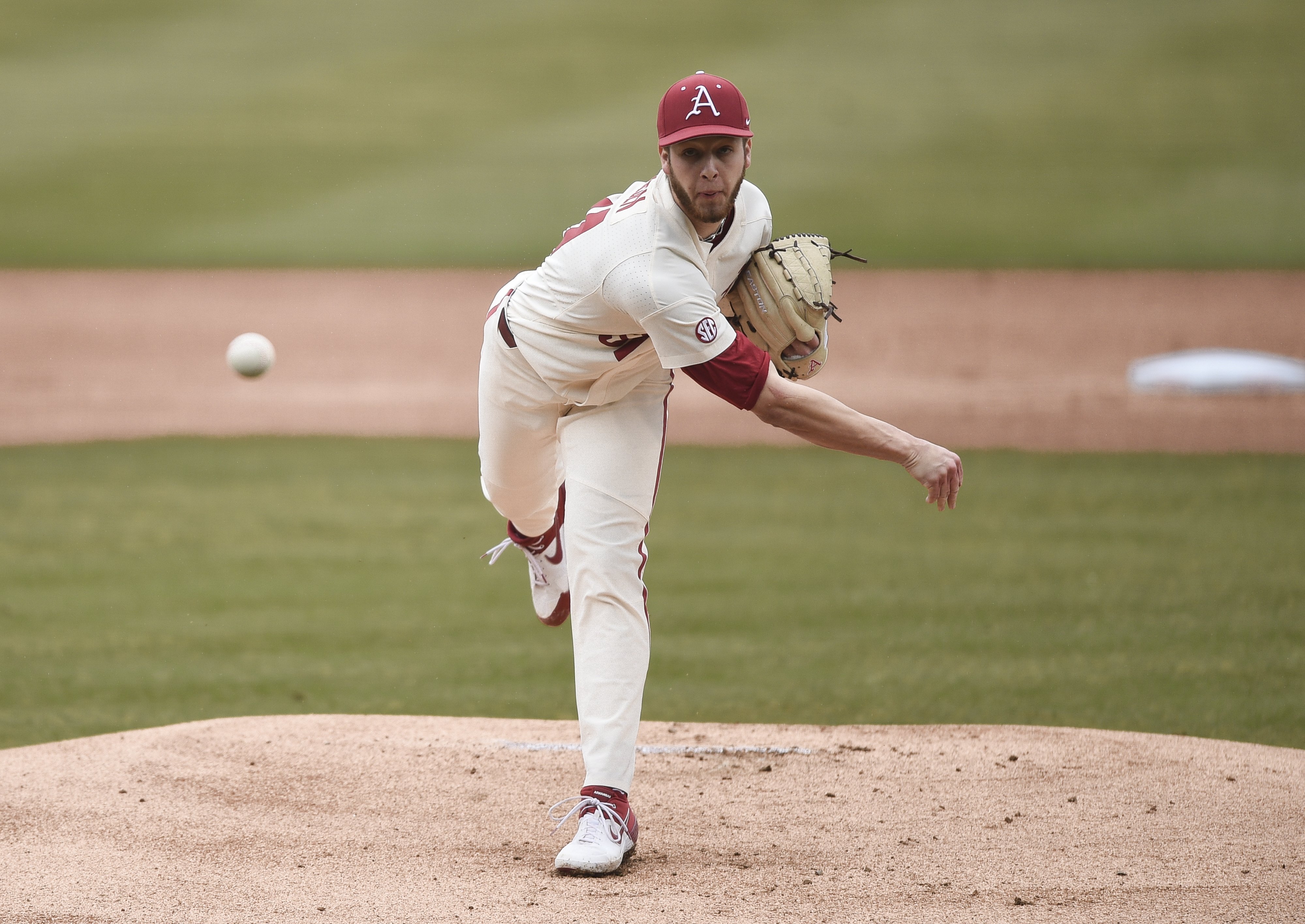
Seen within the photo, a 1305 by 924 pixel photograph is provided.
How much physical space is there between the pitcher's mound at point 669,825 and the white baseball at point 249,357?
356 centimetres

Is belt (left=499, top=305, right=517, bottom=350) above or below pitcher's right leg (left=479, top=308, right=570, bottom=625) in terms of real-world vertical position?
above

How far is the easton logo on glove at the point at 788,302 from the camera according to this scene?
152 inches

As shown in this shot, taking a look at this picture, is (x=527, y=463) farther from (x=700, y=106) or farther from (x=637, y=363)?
(x=700, y=106)

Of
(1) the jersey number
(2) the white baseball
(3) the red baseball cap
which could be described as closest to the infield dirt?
(2) the white baseball

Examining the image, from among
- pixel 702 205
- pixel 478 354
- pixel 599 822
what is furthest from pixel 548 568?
pixel 478 354

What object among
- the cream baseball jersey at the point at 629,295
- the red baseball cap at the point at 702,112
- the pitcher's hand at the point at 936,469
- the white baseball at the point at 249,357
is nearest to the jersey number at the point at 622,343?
the cream baseball jersey at the point at 629,295

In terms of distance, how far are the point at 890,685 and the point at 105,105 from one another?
20999 millimetres

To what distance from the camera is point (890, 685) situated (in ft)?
19.7

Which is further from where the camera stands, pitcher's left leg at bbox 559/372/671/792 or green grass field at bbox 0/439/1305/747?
green grass field at bbox 0/439/1305/747

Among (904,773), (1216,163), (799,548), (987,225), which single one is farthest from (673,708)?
(1216,163)

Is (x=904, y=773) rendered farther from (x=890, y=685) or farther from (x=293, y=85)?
(x=293, y=85)

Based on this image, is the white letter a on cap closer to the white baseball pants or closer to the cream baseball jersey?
the cream baseball jersey

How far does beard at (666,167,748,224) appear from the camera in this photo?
11.8 ft

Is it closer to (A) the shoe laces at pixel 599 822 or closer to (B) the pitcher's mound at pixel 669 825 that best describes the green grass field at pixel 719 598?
(B) the pitcher's mound at pixel 669 825
